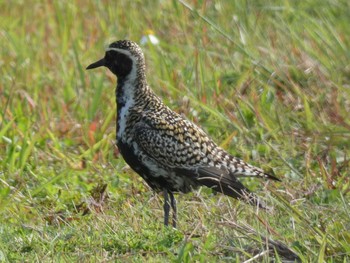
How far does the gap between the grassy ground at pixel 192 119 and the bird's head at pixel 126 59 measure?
487 mm

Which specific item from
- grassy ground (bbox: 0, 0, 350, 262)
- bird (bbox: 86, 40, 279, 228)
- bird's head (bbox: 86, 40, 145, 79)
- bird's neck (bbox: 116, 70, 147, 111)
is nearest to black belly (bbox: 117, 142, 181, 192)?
bird (bbox: 86, 40, 279, 228)

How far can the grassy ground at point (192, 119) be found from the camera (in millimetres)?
5594

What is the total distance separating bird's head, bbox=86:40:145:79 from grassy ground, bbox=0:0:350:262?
487mm

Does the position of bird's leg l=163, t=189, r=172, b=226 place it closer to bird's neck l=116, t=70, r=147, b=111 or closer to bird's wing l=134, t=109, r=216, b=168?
bird's wing l=134, t=109, r=216, b=168

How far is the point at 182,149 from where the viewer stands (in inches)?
264

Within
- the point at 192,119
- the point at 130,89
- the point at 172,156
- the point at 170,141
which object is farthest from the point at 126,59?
the point at 192,119

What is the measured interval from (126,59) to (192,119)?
115cm

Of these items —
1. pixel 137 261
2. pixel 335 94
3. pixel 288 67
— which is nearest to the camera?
pixel 137 261

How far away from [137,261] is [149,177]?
4.40 ft

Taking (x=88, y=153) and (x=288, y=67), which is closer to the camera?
(x=88, y=153)

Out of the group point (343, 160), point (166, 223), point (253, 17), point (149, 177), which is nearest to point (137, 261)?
point (166, 223)

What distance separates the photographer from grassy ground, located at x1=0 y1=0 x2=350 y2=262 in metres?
5.59

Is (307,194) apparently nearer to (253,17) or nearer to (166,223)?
(166,223)

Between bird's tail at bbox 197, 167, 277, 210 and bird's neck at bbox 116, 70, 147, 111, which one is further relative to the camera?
bird's neck at bbox 116, 70, 147, 111
